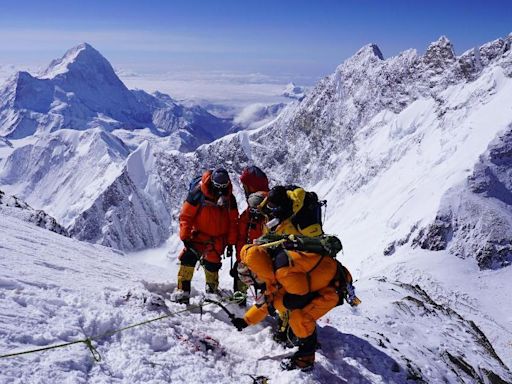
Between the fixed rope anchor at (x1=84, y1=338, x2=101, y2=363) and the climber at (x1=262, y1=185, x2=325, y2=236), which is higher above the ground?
the climber at (x1=262, y1=185, x2=325, y2=236)

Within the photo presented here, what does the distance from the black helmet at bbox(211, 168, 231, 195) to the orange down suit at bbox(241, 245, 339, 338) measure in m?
2.72

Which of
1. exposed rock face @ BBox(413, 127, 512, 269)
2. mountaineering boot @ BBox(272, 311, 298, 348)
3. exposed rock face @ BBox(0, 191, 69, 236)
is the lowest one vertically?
exposed rock face @ BBox(413, 127, 512, 269)

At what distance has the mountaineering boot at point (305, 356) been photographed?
751 centimetres

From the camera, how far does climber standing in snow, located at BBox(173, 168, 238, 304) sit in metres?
9.96

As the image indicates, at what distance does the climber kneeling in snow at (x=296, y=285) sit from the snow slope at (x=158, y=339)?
2.00ft

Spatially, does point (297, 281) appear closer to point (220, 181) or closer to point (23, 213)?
point (220, 181)

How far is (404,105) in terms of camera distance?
487 ft

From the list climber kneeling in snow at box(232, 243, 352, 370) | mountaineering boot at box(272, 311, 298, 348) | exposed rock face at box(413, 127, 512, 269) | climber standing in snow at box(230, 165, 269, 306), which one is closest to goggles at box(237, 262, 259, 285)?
climber kneeling in snow at box(232, 243, 352, 370)

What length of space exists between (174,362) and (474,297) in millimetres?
50555

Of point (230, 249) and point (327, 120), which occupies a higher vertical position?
point (230, 249)

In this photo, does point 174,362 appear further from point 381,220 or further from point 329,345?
point 381,220

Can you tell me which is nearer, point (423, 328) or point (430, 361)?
point (430, 361)

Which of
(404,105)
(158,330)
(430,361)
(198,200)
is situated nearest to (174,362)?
(158,330)

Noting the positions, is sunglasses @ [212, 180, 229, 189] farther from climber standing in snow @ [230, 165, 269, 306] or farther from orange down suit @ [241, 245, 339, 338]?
orange down suit @ [241, 245, 339, 338]
